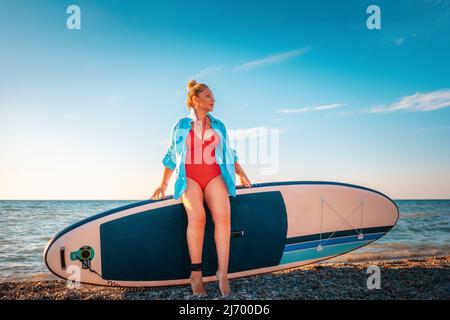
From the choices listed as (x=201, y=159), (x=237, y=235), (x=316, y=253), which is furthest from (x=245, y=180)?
(x=316, y=253)

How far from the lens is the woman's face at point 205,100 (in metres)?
2.52

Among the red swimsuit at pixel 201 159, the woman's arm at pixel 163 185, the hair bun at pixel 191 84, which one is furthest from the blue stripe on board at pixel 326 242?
the hair bun at pixel 191 84

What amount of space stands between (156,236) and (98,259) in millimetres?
546

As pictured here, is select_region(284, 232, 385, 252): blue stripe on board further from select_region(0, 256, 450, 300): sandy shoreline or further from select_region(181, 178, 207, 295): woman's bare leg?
select_region(181, 178, 207, 295): woman's bare leg

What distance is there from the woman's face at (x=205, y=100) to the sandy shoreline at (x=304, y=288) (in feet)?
5.02

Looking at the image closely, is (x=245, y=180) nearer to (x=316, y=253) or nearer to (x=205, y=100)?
(x=205, y=100)

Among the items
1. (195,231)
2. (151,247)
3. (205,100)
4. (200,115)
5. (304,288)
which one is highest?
(205,100)

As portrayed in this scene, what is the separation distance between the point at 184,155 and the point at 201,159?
145mm

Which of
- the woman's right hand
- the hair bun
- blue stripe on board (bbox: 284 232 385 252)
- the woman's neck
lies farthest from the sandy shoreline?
the hair bun

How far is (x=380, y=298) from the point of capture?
236cm

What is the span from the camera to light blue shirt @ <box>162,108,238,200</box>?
2.44m

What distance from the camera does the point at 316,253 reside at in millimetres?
3531

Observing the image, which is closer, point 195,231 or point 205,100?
point 195,231
